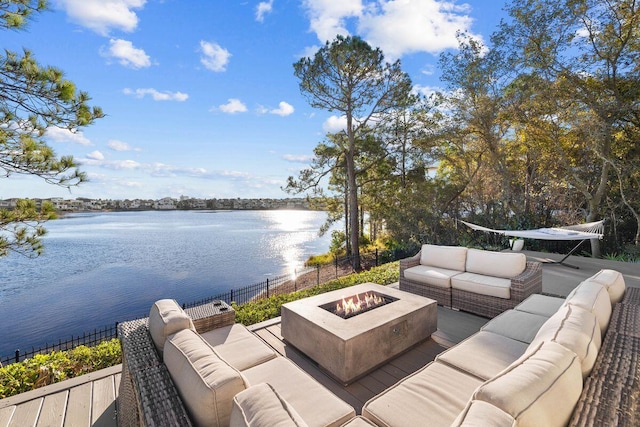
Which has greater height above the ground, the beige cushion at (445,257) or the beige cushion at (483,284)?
the beige cushion at (445,257)

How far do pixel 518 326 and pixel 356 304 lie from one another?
4.65 ft

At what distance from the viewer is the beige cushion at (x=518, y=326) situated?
2.20 m

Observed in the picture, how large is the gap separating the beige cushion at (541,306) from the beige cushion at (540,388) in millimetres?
1792

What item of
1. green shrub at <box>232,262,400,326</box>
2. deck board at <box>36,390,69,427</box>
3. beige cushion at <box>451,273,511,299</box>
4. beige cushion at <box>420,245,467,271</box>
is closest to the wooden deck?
deck board at <box>36,390,69,427</box>

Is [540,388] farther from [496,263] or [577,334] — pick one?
[496,263]

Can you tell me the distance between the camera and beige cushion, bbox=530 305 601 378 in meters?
1.27

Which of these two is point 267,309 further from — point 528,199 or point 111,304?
point 528,199

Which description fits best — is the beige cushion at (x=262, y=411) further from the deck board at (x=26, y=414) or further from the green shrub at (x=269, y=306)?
the green shrub at (x=269, y=306)

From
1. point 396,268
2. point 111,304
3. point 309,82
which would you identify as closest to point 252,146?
point 309,82

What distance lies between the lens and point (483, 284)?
348 cm

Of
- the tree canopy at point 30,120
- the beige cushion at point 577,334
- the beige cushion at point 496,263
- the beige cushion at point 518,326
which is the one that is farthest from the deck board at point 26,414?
the beige cushion at point 496,263

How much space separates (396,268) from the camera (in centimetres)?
602

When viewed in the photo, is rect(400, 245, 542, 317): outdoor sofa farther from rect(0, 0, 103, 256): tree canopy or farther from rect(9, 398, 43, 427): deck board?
rect(0, 0, 103, 256): tree canopy

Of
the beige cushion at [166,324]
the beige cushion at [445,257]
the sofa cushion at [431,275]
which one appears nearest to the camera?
the beige cushion at [166,324]
